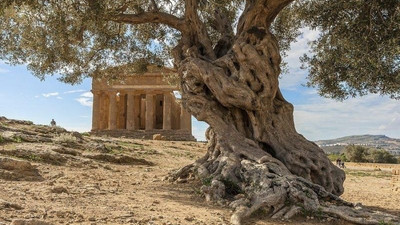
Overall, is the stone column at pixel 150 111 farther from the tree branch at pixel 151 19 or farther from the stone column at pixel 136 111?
the tree branch at pixel 151 19

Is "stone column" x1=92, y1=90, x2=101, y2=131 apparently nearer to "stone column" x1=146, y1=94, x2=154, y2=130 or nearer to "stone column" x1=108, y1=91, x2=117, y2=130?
"stone column" x1=108, y1=91, x2=117, y2=130

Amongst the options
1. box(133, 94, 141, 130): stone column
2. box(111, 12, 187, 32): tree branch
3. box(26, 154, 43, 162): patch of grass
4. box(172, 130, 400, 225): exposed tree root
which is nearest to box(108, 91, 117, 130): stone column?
box(133, 94, 141, 130): stone column

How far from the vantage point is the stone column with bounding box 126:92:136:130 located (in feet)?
134

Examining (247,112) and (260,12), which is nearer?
(247,112)

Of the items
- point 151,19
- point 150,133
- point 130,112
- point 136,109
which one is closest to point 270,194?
point 151,19

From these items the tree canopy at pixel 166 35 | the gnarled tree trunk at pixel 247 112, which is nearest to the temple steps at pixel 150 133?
the tree canopy at pixel 166 35

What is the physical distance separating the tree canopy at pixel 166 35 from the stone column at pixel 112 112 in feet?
87.4

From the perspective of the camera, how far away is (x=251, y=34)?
9.92 m

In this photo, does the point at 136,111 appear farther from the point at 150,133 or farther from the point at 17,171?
the point at 17,171

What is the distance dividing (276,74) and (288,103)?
3.50 feet

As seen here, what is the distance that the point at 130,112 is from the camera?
136 ft

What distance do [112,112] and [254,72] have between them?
33.3 metres

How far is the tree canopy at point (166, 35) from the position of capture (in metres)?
8.53

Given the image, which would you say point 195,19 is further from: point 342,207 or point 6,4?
point 342,207
